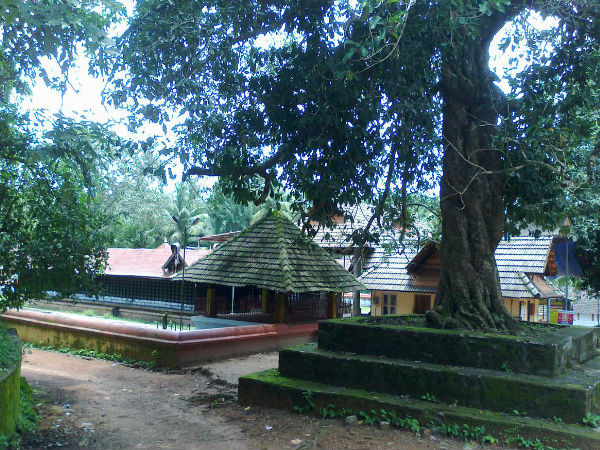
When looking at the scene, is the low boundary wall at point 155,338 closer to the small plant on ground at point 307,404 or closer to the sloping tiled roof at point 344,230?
the sloping tiled roof at point 344,230

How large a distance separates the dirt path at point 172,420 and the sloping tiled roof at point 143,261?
603 inches

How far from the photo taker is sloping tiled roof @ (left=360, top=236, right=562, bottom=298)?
49.7 feet

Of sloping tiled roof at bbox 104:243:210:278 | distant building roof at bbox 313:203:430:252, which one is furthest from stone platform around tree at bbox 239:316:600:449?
sloping tiled roof at bbox 104:243:210:278

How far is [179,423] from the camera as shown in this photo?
22.8 ft

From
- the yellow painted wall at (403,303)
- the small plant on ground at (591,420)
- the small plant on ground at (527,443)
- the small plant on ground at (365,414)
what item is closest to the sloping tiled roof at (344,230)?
the yellow painted wall at (403,303)

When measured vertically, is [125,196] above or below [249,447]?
above

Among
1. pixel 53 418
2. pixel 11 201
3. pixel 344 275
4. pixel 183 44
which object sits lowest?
Answer: pixel 53 418

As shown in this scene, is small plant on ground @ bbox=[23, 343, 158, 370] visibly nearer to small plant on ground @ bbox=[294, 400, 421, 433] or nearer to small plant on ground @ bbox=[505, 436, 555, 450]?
small plant on ground @ bbox=[294, 400, 421, 433]

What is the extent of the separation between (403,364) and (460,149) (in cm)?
326

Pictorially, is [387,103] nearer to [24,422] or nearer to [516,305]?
[24,422]

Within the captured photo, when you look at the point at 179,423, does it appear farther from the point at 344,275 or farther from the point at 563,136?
the point at 344,275

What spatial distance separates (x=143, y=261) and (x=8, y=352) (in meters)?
21.8

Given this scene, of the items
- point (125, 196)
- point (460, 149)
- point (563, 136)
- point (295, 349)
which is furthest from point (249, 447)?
point (125, 196)

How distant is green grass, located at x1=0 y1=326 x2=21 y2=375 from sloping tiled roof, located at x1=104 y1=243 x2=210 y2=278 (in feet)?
58.5
